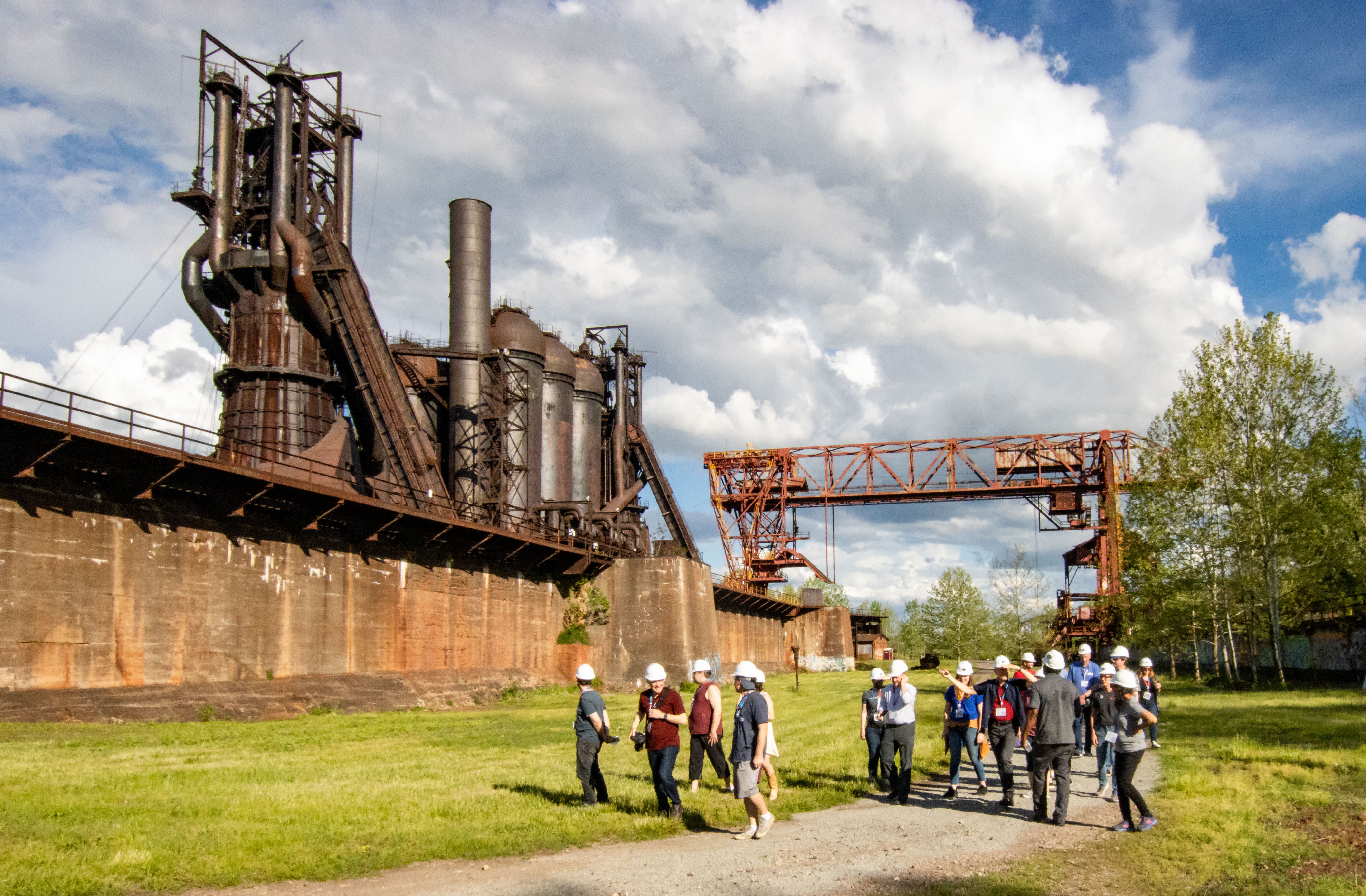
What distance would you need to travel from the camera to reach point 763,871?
9188mm

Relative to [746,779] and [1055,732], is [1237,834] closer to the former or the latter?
[1055,732]

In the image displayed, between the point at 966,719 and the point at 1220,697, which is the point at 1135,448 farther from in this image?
the point at 966,719

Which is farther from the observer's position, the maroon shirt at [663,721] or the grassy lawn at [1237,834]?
the maroon shirt at [663,721]

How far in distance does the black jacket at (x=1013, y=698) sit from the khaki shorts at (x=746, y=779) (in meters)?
4.08

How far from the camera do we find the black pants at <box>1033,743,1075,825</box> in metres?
11.5

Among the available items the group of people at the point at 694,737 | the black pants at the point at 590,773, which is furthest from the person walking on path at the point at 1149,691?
the black pants at the point at 590,773

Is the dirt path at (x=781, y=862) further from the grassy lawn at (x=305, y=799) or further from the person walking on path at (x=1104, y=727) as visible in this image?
the person walking on path at (x=1104, y=727)

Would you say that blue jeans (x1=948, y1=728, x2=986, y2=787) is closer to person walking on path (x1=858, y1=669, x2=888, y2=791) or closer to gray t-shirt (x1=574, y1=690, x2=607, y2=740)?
person walking on path (x1=858, y1=669, x2=888, y2=791)

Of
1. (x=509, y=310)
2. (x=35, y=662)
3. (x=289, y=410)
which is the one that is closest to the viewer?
(x=35, y=662)

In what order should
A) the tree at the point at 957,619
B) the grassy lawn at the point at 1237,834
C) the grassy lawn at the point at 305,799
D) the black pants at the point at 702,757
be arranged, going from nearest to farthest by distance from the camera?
the grassy lawn at the point at 1237,834, the grassy lawn at the point at 305,799, the black pants at the point at 702,757, the tree at the point at 957,619

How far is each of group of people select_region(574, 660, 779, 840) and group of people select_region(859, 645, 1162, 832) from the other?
186 centimetres

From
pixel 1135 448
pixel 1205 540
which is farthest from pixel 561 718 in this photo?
pixel 1135 448

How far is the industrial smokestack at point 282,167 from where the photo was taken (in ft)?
120

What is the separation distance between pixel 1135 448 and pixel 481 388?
116 feet
